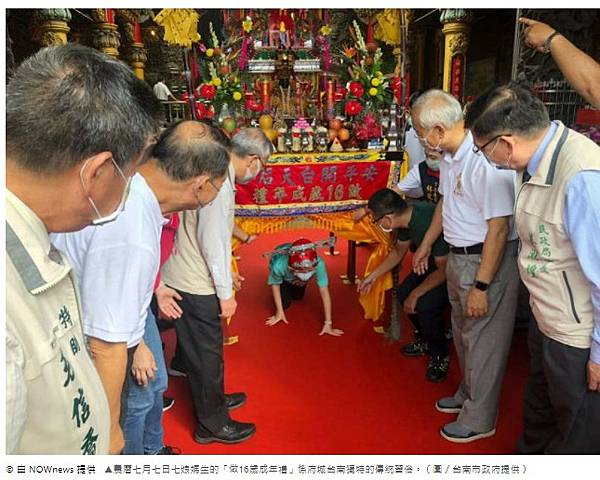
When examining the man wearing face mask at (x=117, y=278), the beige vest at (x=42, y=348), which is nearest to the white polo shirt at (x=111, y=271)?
the man wearing face mask at (x=117, y=278)

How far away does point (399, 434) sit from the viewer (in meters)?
1.92

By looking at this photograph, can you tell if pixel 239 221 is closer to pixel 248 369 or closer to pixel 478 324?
pixel 248 369

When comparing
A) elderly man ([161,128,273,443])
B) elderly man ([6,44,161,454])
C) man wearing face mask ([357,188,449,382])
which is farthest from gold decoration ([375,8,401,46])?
elderly man ([6,44,161,454])

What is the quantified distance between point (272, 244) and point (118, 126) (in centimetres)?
388

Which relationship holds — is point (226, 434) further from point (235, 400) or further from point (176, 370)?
point (176, 370)

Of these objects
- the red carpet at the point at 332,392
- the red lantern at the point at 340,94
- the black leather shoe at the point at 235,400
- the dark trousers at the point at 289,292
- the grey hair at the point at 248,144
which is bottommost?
the red carpet at the point at 332,392

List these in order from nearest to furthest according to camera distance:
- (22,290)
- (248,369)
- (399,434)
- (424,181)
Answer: (22,290), (399,434), (248,369), (424,181)

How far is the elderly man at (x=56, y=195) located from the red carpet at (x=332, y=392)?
136 centimetres

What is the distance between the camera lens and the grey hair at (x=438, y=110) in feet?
5.66

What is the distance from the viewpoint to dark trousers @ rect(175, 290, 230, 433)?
177 centimetres

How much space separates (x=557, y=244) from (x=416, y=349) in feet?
4.82

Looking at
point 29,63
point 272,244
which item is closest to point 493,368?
point 29,63

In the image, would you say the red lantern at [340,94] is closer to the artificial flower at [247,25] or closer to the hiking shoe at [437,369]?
the artificial flower at [247,25]

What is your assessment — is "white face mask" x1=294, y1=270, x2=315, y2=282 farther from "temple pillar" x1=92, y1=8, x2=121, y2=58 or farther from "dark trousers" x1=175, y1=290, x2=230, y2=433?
"temple pillar" x1=92, y1=8, x2=121, y2=58
